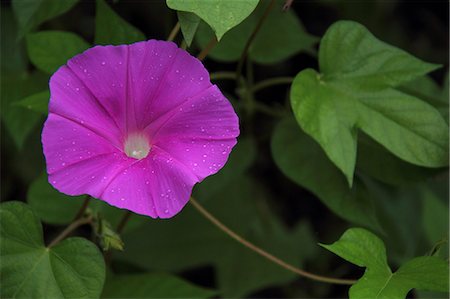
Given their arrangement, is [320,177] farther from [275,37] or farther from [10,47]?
[10,47]

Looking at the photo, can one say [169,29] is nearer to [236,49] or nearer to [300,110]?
[236,49]

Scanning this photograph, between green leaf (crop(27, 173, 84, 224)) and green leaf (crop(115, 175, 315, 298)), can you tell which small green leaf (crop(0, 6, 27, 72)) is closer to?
green leaf (crop(27, 173, 84, 224))

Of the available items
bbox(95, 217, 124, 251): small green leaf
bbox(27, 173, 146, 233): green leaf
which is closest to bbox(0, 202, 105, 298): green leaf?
bbox(95, 217, 124, 251): small green leaf

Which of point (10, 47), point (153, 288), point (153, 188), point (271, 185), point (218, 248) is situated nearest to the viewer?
point (153, 188)

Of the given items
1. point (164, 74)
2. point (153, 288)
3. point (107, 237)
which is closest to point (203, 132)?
point (164, 74)

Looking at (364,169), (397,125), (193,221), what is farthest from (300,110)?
(193,221)
